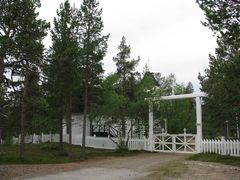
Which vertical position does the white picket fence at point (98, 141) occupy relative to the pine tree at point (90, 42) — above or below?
below

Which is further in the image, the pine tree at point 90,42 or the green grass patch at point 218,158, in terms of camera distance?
the pine tree at point 90,42

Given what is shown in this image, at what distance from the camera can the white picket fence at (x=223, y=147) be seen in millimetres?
21562

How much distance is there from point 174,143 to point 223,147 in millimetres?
4288

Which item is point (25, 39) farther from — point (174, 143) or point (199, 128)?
point (174, 143)

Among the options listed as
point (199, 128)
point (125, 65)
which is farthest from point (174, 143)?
point (125, 65)

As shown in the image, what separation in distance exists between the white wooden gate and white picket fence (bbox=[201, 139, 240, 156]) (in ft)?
4.60

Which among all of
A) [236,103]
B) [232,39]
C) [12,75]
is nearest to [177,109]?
[236,103]

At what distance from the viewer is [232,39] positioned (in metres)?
12.5

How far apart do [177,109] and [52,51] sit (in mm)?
11710

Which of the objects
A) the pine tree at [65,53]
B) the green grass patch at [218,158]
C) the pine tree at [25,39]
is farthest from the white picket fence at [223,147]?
the pine tree at [25,39]

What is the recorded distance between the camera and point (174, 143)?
1011 inches

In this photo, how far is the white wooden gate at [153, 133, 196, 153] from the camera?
81.9ft

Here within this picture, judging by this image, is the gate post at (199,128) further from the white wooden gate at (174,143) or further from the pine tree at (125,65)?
the pine tree at (125,65)

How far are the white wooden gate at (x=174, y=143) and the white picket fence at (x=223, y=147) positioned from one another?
140 centimetres
